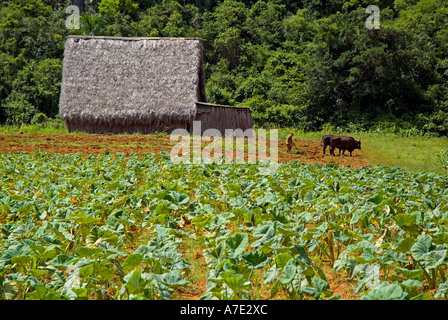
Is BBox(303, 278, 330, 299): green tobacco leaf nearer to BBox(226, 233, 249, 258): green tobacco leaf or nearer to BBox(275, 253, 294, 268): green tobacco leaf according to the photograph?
BBox(275, 253, 294, 268): green tobacco leaf

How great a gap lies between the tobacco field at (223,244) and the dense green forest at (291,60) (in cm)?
1806

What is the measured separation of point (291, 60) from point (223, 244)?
26.7 metres

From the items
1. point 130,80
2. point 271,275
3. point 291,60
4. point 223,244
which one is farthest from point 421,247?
point 291,60

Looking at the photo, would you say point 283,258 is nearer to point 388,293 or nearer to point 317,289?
point 317,289

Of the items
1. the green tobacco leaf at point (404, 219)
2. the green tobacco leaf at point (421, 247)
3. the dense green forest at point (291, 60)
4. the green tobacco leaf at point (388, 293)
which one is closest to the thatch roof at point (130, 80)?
the dense green forest at point (291, 60)

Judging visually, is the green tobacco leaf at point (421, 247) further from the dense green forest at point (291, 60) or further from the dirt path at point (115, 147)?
the dense green forest at point (291, 60)

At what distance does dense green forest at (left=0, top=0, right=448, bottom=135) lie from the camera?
23.6 m

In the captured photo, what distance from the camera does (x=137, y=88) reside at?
781 inches

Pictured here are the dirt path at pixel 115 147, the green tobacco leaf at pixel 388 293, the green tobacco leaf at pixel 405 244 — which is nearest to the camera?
the green tobacco leaf at pixel 388 293

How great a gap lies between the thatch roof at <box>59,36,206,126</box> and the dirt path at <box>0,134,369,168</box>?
363 centimetres

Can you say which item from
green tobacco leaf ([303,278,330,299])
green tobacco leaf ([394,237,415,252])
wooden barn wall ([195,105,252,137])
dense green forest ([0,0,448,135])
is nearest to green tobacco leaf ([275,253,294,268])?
green tobacco leaf ([303,278,330,299])

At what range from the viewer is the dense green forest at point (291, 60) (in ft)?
77.5
